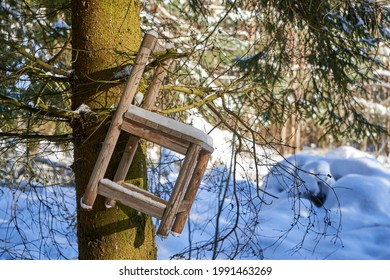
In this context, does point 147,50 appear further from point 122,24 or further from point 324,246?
point 324,246

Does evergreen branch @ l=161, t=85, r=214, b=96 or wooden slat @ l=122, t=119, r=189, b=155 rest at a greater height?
evergreen branch @ l=161, t=85, r=214, b=96

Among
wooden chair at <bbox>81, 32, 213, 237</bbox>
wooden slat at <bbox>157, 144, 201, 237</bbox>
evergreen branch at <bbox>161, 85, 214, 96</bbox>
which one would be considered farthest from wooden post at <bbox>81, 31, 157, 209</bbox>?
evergreen branch at <bbox>161, 85, 214, 96</bbox>

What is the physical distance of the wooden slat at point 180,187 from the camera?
2236 mm

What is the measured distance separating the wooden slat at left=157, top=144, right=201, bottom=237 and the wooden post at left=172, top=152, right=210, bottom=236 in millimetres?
105

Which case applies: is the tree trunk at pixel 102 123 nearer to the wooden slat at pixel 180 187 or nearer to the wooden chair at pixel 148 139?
the wooden chair at pixel 148 139

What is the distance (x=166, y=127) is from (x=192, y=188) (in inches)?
13.5

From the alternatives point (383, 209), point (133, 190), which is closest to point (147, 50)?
point (133, 190)

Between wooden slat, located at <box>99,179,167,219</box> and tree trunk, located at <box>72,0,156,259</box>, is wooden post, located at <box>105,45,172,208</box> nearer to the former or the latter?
tree trunk, located at <box>72,0,156,259</box>

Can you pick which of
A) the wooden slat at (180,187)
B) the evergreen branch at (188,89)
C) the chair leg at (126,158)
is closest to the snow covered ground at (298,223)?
the evergreen branch at (188,89)

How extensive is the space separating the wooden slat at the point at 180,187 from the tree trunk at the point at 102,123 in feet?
1.56

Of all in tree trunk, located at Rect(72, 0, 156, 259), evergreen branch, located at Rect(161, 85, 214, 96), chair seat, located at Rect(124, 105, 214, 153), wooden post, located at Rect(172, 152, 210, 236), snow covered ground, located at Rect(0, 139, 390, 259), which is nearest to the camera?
chair seat, located at Rect(124, 105, 214, 153)

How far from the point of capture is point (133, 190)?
7.98 ft

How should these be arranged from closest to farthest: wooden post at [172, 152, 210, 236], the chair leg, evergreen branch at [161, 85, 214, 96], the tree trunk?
wooden post at [172, 152, 210, 236]
the chair leg
the tree trunk
evergreen branch at [161, 85, 214, 96]

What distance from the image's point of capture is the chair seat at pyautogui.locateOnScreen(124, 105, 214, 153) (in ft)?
7.30
